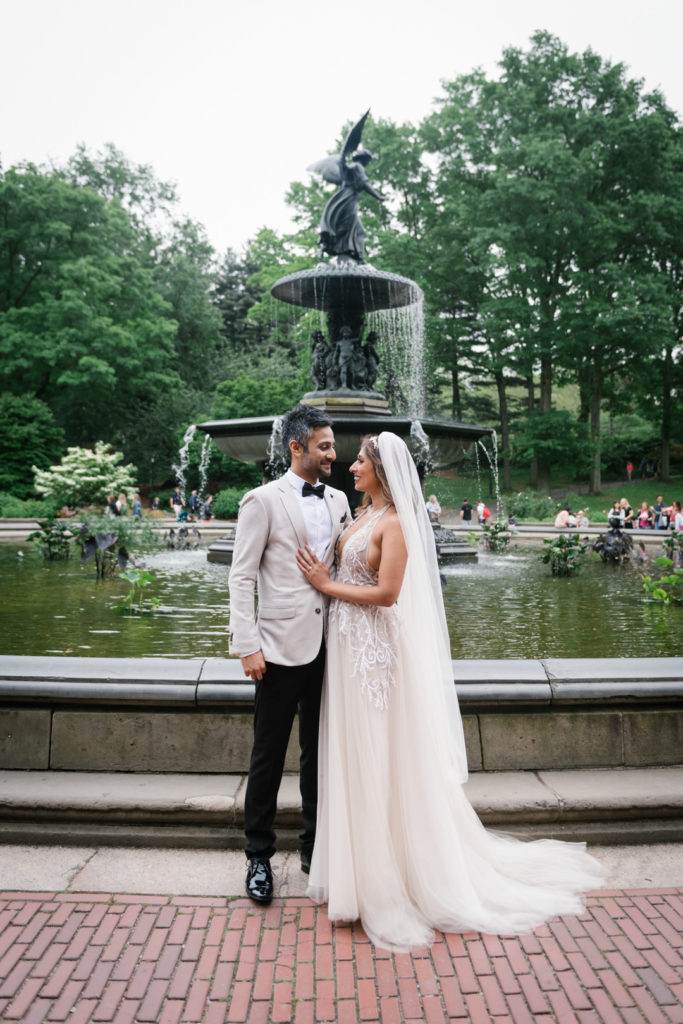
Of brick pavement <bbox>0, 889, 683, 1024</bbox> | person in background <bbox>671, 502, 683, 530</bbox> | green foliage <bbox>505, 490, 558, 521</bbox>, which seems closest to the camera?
brick pavement <bbox>0, 889, 683, 1024</bbox>

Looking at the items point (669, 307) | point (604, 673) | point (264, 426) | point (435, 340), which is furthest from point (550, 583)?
point (435, 340)

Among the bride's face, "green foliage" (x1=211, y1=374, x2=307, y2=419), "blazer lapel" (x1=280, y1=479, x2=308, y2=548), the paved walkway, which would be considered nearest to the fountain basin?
the bride's face

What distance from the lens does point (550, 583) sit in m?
10.2

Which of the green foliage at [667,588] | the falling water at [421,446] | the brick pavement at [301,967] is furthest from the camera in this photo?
the falling water at [421,446]

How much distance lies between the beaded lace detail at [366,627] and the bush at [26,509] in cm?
2421

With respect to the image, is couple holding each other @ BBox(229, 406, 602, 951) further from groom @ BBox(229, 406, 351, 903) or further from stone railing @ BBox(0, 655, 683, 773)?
stone railing @ BBox(0, 655, 683, 773)

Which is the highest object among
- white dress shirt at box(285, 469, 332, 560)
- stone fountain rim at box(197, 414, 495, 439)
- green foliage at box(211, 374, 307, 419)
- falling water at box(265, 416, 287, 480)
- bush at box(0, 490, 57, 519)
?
green foliage at box(211, 374, 307, 419)

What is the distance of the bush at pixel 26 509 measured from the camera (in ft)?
85.1

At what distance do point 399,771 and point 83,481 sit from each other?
2412 cm

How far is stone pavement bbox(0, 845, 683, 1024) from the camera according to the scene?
8.21 ft

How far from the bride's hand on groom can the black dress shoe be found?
122 cm

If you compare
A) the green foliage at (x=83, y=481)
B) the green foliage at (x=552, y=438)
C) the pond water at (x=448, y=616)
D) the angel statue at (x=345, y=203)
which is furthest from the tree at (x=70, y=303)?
the pond water at (x=448, y=616)

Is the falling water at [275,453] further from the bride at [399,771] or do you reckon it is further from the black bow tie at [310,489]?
the bride at [399,771]

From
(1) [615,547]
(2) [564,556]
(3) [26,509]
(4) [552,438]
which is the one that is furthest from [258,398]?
(2) [564,556]
